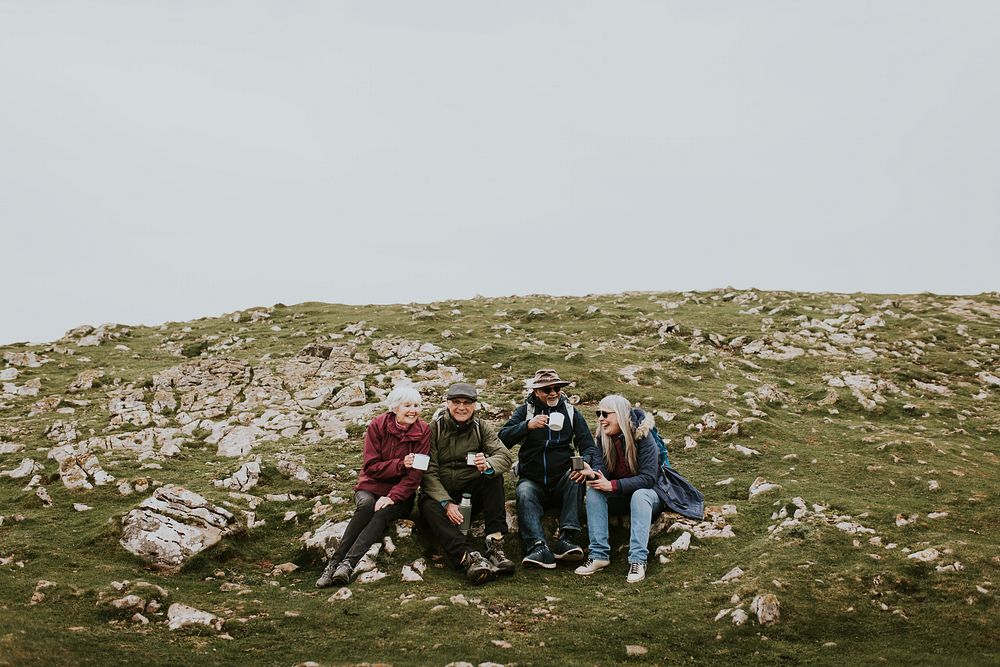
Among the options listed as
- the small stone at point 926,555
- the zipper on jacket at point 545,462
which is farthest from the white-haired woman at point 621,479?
the small stone at point 926,555

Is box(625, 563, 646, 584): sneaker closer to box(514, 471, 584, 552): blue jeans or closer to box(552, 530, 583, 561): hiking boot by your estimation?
box(552, 530, 583, 561): hiking boot

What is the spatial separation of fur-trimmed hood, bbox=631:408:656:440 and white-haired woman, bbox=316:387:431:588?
3568 mm

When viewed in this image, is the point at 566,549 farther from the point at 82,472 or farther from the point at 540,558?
the point at 82,472

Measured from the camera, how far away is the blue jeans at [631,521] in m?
11.1

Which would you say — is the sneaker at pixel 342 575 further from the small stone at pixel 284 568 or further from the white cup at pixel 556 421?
the white cup at pixel 556 421

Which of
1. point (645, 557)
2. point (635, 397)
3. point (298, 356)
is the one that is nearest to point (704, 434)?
point (635, 397)

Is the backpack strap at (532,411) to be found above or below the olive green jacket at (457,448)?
above

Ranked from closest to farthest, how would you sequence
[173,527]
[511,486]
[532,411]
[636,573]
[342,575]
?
1. [342,575]
2. [636,573]
3. [173,527]
4. [532,411]
5. [511,486]

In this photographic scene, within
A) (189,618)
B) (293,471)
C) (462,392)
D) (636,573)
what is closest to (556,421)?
(462,392)

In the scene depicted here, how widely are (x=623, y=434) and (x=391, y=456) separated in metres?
3.99

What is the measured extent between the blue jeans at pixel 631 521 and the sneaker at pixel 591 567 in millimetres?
68

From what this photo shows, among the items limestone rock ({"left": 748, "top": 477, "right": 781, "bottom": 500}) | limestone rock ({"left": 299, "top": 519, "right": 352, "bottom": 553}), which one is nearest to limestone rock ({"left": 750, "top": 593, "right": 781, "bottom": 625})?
limestone rock ({"left": 748, "top": 477, "right": 781, "bottom": 500})

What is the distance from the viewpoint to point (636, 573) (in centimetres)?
1065

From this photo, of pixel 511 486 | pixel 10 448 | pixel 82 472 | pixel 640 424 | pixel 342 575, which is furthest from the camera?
pixel 10 448
